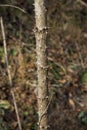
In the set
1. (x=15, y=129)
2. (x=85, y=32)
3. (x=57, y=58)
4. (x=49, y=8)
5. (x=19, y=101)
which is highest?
(x=49, y=8)

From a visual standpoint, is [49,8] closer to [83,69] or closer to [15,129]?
[83,69]

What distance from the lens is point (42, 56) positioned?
7.59ft

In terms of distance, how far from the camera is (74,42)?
5.28 meters

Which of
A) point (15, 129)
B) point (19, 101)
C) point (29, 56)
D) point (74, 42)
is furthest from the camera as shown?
point (74, 42)

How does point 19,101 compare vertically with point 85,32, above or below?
below

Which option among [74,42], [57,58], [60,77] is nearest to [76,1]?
[74,42]

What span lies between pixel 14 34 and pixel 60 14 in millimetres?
987

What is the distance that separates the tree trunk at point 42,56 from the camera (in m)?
2.21

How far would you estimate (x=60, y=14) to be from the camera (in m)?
5.41

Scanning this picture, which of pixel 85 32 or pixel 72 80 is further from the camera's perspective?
pixel 85 32

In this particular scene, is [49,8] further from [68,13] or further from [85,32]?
[85,32]

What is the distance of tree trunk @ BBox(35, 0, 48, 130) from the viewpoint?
221 cm

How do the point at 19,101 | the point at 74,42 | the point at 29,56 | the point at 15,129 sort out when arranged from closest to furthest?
the point at 15,129
the point at 19,101
the point at 29,56
the point at 74,42

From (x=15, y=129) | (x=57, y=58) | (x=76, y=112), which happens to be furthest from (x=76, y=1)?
(x=15, y=129)
